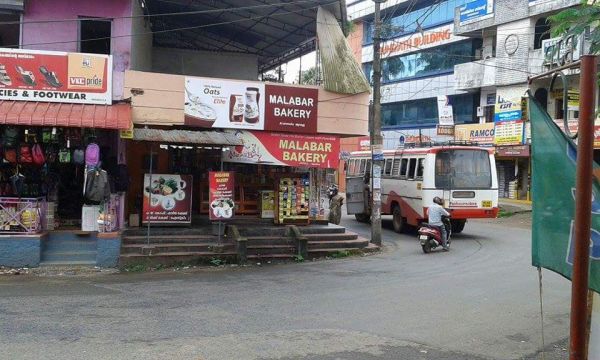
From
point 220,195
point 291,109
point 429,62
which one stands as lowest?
point 220,195

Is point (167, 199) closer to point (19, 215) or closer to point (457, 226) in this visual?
point (19, 215)

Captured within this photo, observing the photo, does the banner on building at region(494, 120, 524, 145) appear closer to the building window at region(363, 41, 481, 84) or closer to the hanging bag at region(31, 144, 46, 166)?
the building window at region(363, 41, 481, 84)

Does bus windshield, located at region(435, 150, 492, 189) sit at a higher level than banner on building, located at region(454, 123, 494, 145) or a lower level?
lower

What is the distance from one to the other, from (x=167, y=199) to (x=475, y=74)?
24.7 m

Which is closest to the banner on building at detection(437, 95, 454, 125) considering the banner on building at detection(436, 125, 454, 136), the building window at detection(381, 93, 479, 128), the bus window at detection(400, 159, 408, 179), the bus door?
the banner on building at detection(436, 125, 454, 136)

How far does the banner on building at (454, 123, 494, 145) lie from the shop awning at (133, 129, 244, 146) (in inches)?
883

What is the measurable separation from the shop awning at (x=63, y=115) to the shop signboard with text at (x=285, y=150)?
277 centimetres

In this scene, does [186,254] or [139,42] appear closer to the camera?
[186,254]

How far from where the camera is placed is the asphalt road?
237 inches

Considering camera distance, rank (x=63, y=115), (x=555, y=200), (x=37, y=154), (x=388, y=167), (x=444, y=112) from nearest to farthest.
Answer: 1. (x=555, y=200)
2. (x=63, y=115)
3. (x=37, y=154)
4. (x=388, y=167)
5. (x=444, y=112)

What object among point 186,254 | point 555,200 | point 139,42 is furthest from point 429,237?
point 555,200

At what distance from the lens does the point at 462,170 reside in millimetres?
17344

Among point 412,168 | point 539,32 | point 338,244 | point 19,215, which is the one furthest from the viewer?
→ point 539,32

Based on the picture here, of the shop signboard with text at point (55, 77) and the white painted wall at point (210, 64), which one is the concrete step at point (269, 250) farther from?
the white painted wall at point (210, 64)
